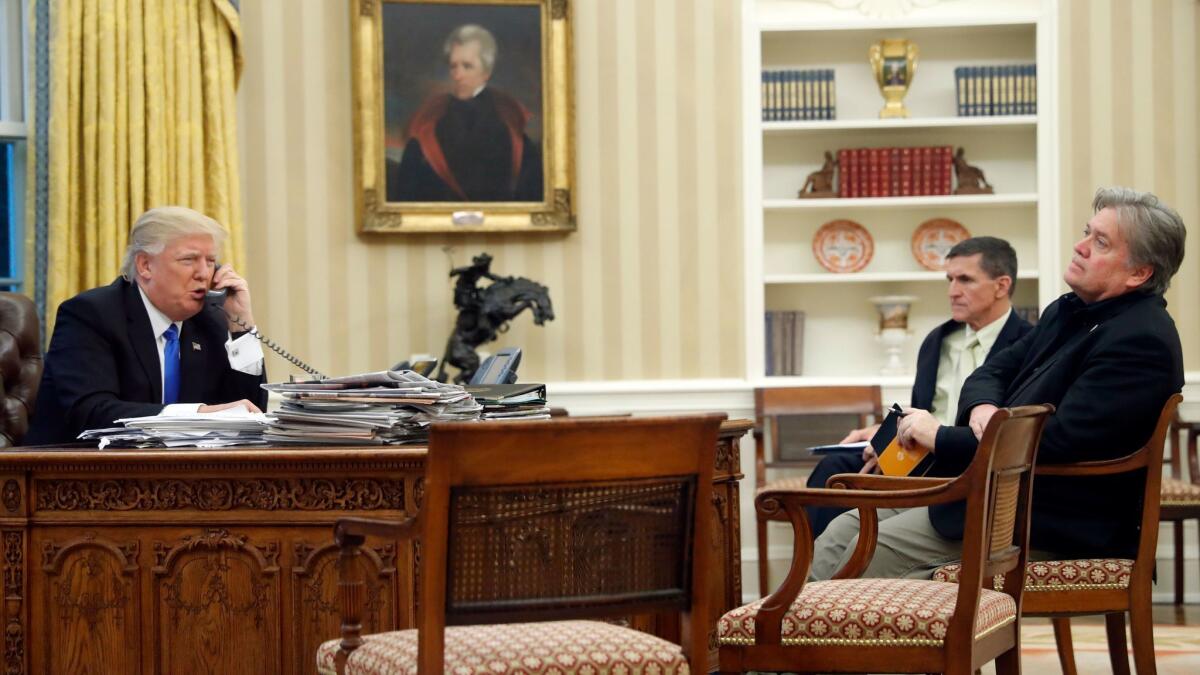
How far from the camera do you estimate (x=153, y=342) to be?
360cm

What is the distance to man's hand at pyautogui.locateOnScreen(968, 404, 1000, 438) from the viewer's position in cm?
327

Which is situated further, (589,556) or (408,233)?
(408,233)

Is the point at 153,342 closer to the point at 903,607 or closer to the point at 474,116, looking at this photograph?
the point at 903,607

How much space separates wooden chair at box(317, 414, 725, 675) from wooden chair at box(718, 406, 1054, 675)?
1.36 ft

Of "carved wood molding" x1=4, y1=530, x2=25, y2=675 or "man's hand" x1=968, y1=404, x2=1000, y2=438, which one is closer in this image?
"carved wood molding" x1=4, y1=530, x2=25, y2=675

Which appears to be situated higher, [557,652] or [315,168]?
[315,168]

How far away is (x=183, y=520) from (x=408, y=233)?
3248 millimetres

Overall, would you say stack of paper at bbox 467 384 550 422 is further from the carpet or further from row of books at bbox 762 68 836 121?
row of books at bbox 762 68 836 121

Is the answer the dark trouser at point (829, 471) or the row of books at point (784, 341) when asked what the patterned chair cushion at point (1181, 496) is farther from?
the row of books at point (784, 341)

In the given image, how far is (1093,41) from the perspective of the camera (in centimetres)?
589

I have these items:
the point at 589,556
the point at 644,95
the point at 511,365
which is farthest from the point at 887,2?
the point at 589,556

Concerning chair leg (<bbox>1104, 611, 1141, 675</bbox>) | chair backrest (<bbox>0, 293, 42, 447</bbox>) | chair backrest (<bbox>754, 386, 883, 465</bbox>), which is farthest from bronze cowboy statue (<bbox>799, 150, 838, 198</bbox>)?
chair backrest (<bbox>0, 293, 42, 447</bbox>)

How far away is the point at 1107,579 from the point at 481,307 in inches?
121

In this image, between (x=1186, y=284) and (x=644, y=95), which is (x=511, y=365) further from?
(x=1186, y=284)
